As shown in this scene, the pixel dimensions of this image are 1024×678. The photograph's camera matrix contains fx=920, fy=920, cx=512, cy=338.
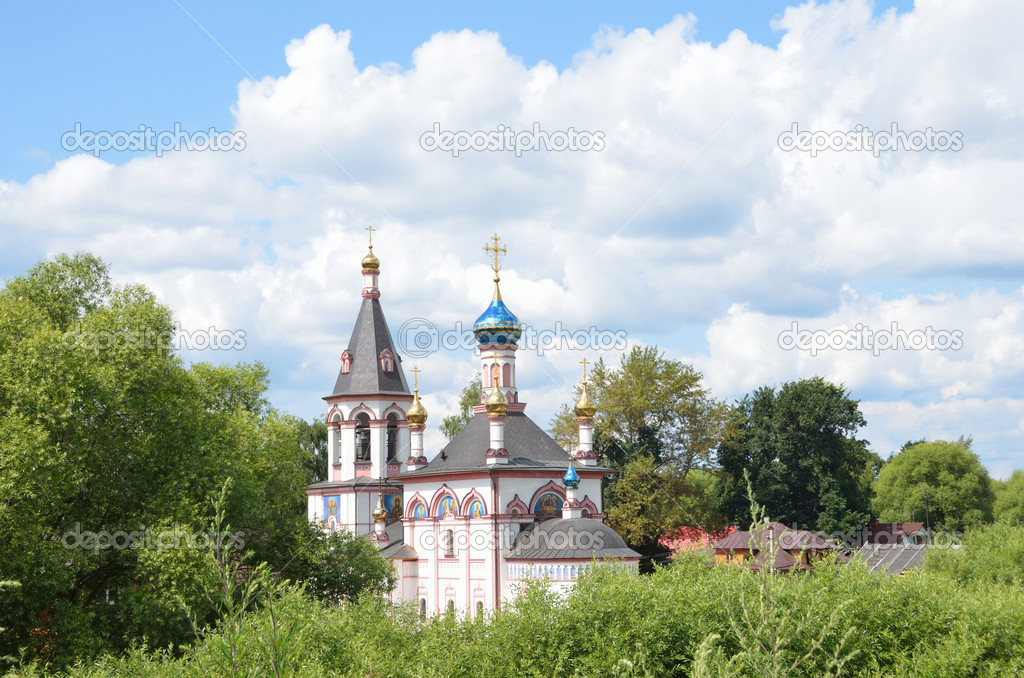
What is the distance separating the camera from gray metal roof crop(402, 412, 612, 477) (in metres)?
32.6

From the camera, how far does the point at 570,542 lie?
94.7ft

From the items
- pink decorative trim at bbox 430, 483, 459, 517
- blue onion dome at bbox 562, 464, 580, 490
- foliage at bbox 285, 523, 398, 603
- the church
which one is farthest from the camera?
pink decorative trim at bbox 430, 483, 459, 517

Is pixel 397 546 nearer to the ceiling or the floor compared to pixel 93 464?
nearer to the floor

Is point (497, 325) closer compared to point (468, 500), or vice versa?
point (468, 500)

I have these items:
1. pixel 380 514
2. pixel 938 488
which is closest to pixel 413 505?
pixel 380 514

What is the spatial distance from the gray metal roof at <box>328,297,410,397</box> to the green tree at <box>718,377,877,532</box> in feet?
56.1

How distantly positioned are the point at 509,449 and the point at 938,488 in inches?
1603

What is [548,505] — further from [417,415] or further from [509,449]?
[417,415]

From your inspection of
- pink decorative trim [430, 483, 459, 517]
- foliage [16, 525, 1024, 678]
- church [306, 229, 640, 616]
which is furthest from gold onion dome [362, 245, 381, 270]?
foliage [16, 525, 1024, 678]

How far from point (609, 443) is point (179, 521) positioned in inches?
1102

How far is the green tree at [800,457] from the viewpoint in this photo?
149 ft

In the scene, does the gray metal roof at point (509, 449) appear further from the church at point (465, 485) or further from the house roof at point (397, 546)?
the house roof at point (397, 546)

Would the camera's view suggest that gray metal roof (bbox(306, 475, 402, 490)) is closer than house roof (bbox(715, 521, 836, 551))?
No

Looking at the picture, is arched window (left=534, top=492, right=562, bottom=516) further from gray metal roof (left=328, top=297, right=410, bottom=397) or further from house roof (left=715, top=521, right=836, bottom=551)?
gray metal roof (left=328, top=297, right=410, bottom=397)
